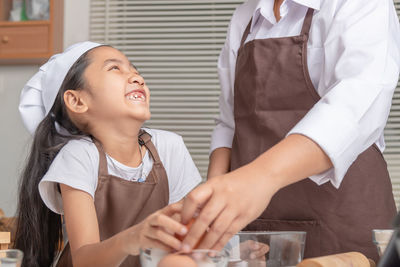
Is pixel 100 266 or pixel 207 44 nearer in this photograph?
pixel 100 266

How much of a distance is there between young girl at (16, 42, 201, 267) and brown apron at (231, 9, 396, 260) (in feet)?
0.79

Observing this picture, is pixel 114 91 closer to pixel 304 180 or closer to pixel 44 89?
pixel 44 89

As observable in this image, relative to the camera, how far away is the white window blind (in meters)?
3.21

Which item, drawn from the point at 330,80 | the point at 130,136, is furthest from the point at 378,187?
the point at 130,136

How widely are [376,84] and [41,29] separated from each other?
7.82 ft

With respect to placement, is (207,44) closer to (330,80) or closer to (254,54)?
(254,54)

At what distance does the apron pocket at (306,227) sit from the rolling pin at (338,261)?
0.46 meters

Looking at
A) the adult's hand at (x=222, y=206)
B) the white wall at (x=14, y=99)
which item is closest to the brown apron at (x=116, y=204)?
the adult's hand at (x=222, y=206)

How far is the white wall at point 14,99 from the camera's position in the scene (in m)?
3.19

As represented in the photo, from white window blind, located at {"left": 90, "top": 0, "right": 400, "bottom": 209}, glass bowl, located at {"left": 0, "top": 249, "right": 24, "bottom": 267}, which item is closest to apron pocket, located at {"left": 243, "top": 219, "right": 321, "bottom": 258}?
glass bowl, located at {"left": 0, "top": 249, "right": 24, "bottom": 267}

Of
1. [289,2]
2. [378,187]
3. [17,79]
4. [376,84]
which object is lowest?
[17,79]

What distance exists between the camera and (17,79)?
10.6 ft

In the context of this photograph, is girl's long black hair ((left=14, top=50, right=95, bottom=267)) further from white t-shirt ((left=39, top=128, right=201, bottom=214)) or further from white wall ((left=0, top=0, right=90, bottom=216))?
white wall ((left=0, top=0, right=90, bottom=216))

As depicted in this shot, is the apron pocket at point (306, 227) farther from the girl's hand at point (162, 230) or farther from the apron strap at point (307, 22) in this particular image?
the girl's hand at point (162, 230)
